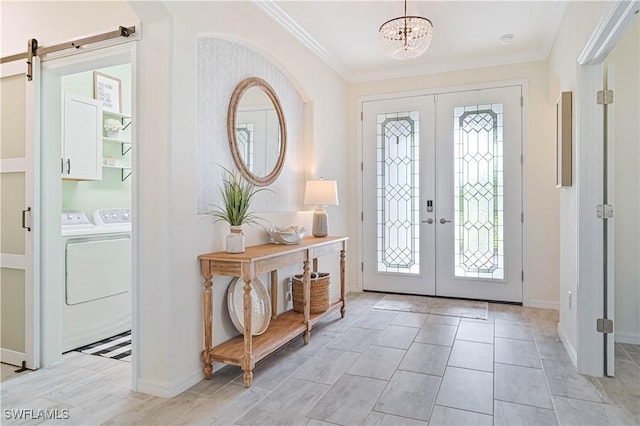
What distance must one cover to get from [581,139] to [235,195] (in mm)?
2284

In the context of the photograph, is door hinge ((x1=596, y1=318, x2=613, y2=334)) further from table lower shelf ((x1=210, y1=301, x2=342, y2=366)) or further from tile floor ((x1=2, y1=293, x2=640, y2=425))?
table lower shelf ((x1=210, y1=301, x2=342, y2=366))

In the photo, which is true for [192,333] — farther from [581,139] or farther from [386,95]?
[386,95]

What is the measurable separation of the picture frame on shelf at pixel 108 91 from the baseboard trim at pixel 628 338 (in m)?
4.88

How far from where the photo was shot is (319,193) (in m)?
3.86

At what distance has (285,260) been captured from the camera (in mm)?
2900

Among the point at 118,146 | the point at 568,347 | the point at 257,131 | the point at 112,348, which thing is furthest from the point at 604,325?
the point at 118,146

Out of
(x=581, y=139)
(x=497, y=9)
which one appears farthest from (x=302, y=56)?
(x=581, y=139)

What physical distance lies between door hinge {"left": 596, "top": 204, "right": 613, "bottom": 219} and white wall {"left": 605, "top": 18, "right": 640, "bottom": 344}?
3.13 feet

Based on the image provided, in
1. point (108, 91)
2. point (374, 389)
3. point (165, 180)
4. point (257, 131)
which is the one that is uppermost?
point (108, 91)

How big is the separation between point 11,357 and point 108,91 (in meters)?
2.53

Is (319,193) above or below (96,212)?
above

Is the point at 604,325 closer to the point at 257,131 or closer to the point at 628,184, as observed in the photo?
the point at 628,184

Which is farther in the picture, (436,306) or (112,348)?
(436,306)

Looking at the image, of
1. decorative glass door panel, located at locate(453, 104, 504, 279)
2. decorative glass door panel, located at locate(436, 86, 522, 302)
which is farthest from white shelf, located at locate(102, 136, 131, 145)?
decorative glass door panel, located at locate(453, 104, 504, 279)
